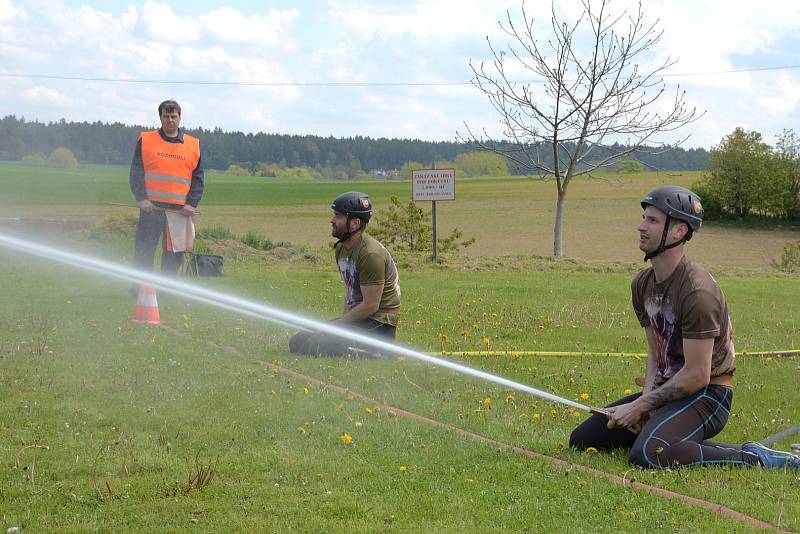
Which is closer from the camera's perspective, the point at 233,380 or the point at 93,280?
the point at 233,380

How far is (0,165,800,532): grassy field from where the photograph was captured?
5.47 metres

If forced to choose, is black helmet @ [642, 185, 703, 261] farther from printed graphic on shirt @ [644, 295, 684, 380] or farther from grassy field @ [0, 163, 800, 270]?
grassy field @ [0, 163, 800, 270]

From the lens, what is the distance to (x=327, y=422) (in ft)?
24.6

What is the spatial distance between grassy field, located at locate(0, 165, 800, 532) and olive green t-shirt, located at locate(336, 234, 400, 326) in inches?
22.9

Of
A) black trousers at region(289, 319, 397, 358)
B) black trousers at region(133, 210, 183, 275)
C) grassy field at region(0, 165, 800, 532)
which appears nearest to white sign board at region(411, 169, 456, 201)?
grassy field at region(0, 165, 800, 532)

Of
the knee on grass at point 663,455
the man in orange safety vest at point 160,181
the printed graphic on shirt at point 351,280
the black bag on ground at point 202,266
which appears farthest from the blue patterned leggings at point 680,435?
the black bag on ground at point 202,266

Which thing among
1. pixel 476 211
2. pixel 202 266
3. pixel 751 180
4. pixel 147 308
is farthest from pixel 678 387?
pixel 476 211

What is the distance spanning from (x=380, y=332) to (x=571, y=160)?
1974cm

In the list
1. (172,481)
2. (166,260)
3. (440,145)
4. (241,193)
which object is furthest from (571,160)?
(440,145)

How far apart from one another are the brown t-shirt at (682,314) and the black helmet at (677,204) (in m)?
0.30

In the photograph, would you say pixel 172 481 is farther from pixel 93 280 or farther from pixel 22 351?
pixel 93 280

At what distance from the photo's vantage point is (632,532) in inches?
204

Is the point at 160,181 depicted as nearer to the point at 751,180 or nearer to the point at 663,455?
the point at 663,455

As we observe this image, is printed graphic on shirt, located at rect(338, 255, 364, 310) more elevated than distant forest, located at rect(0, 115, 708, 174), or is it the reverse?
distant forest, located at rect(0, 115, 708, 174)
